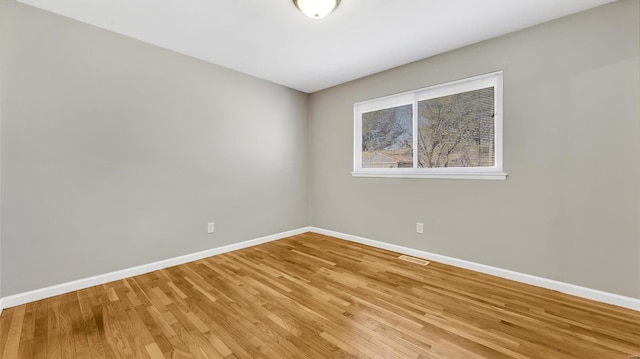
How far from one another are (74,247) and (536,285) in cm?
414

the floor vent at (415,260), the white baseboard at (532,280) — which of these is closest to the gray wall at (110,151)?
the floor vent at (415,260)

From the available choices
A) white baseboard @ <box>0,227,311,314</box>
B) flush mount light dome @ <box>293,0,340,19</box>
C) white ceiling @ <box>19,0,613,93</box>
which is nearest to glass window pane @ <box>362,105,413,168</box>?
white ceiling @ <box>19,0,613,93</box>

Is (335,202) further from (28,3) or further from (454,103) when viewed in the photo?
(28,3)

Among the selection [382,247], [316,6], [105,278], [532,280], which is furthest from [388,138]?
[105,278]

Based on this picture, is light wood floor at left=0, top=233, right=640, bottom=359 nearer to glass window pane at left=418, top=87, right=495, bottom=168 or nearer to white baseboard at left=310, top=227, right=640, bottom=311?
white baseboard at left=310, top=227, right=640, bottom=311

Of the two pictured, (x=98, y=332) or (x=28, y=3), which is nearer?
(x=98, y=332)

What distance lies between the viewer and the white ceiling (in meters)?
2.00

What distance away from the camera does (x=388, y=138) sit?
3.41 m

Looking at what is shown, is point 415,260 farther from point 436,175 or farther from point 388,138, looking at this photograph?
point 388,138

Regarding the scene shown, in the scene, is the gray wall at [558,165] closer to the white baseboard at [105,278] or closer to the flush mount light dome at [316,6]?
the flush mount light dome at [316,6]

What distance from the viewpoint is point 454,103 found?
9.23ft

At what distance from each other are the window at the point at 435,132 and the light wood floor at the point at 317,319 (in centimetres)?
117

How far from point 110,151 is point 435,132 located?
3.42m

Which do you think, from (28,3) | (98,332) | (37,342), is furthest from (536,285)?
(28,3)
